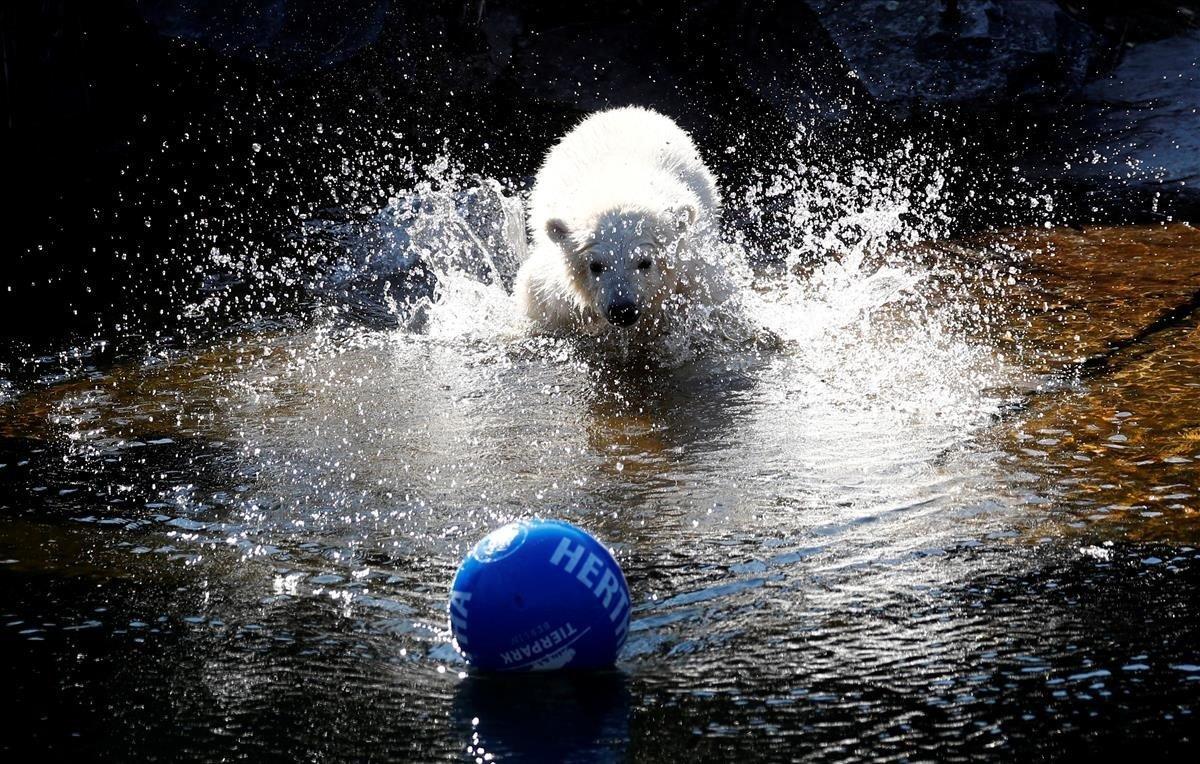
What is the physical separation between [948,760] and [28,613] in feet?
7.38

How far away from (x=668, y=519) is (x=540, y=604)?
3.37 feet

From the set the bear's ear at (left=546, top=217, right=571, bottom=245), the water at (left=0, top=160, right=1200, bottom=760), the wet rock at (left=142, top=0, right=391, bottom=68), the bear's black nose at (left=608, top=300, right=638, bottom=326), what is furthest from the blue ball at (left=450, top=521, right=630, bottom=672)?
the wet rock at (left=142, top=0, right=391, bottom=68)

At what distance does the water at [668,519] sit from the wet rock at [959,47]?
3.27 meters

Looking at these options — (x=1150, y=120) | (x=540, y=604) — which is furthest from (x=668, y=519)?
(x=1150, y=120)

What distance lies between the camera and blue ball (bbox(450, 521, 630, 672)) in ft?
8.92

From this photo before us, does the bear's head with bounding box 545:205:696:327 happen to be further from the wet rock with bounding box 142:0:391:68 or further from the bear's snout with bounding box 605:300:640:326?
the wet rock with bounding box 142:0:391:68

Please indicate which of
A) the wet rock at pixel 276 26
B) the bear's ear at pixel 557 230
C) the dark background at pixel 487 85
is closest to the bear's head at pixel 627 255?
the bear's ear at pixel 557 230

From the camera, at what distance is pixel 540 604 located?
271 cm

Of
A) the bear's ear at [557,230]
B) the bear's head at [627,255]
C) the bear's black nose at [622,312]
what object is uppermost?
the bear's ear at [557,230]

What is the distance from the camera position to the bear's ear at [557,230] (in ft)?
19.8

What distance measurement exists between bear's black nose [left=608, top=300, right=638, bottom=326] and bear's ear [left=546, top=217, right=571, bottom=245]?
59 cm

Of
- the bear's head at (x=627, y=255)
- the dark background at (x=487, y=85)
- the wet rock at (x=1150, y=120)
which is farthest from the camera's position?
the dark background at (x=487, y=85)

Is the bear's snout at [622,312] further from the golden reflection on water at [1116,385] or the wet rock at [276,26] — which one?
the wet rock at [276,26]

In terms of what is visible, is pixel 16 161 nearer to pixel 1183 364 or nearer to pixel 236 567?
pixel 236 567
